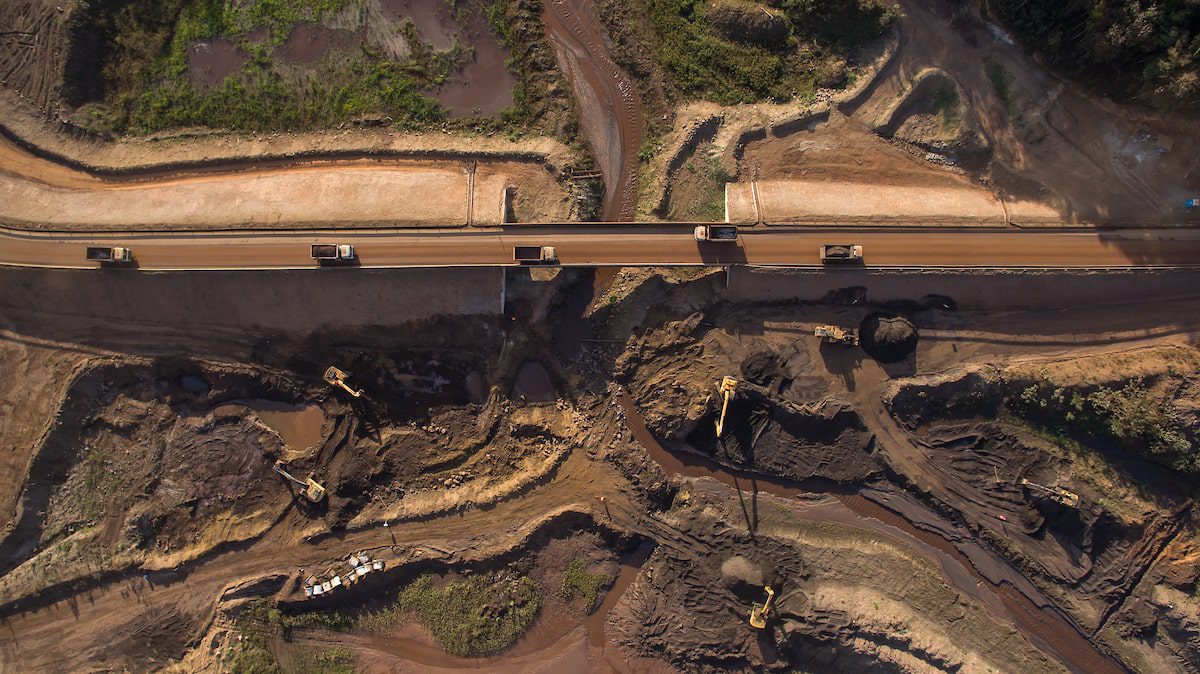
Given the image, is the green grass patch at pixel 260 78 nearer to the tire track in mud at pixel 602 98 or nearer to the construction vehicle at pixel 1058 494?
the tire track in mud at pixel 602 98

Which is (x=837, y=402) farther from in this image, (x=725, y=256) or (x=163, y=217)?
(x=163, y=217)

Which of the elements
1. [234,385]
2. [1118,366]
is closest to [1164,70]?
[1118,366]

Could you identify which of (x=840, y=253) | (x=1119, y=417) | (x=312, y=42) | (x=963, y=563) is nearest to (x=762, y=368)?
(x=840, y=253)

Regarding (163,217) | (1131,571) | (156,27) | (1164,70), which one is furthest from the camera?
(156,27)

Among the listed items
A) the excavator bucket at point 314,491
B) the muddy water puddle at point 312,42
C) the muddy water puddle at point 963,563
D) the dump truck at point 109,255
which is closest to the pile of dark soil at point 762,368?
the muddy water puddle at point 963,563

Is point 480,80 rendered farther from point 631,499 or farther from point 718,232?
point 631,499
